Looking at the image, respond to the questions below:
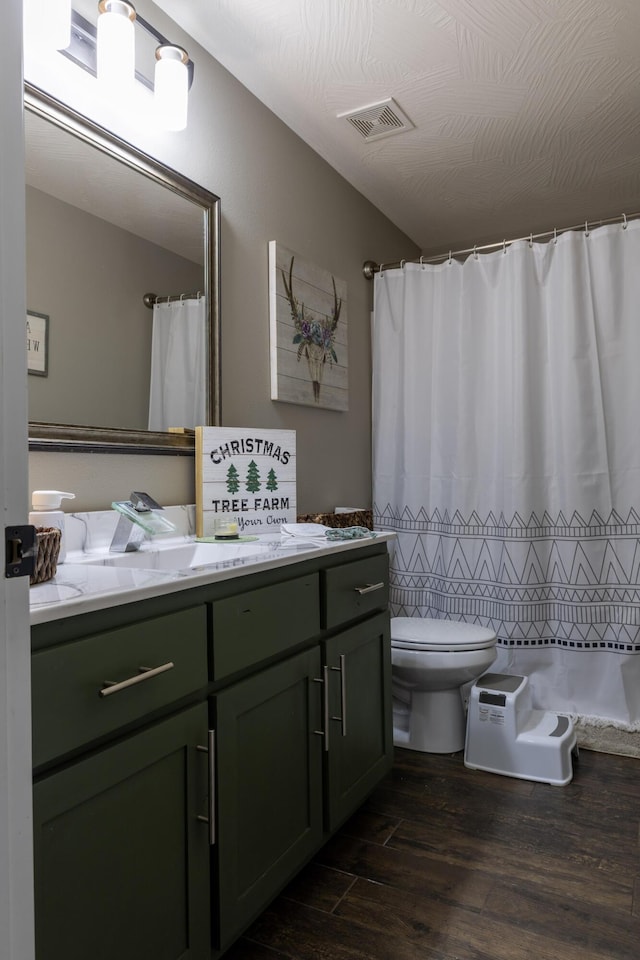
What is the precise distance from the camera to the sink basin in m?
1.49

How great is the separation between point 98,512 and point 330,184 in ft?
5.72

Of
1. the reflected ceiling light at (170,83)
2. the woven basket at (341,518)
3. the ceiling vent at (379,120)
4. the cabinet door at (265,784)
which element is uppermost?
the ceiling vent at (379,120)

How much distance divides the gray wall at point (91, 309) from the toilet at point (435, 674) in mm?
1176

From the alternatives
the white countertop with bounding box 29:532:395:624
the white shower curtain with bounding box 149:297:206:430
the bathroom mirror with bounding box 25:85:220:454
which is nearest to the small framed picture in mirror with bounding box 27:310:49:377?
the bathroom mirror with bounding box 25:85:220:454

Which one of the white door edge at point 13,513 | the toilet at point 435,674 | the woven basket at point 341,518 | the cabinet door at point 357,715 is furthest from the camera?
the woven basket at point 341,518

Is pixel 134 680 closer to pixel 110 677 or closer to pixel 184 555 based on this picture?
pixel 110 677

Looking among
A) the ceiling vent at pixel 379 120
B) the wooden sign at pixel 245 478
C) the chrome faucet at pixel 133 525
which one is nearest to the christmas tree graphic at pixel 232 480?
the wooden sign at pixel 245 478

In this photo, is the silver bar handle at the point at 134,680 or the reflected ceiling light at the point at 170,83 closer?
the silver bar handle at the point at 134,680

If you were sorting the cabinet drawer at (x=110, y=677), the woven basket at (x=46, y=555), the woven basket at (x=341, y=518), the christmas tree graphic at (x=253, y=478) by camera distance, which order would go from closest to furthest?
the cabinet drawer at (x=110, y=677) < the woven basket at (x=46, y=555) < the christmas tree graphic at (x=253, y=478) < the woven basket at (x=341, y=518)

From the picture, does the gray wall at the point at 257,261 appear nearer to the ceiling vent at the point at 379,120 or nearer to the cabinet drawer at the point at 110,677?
the ceiling vent at the point at 379,120

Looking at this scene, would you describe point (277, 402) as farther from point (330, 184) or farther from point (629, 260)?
A: point (629, 260)

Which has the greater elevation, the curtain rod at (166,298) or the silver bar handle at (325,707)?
the curtain rod at (166,298)

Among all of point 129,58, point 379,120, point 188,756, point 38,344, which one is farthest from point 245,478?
point 379,120

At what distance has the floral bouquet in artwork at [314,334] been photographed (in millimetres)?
2352
